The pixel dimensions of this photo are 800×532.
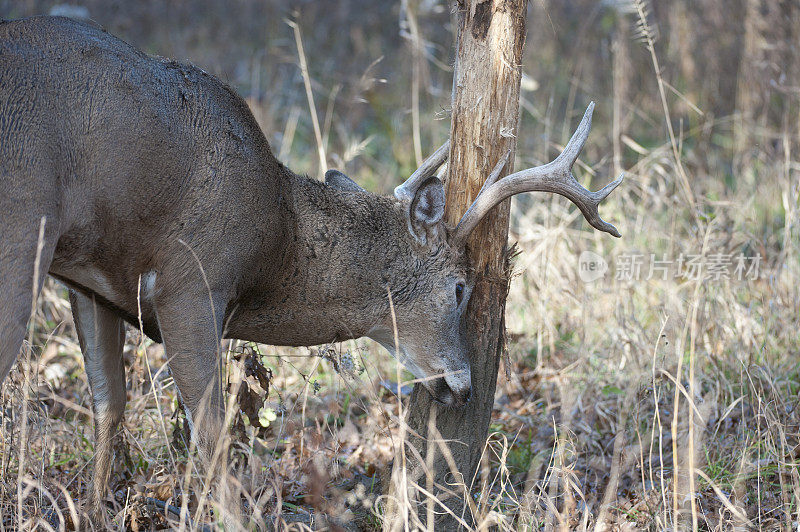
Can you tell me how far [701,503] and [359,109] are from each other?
8151 mm

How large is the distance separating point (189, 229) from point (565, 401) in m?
1.73

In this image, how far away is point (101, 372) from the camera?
4.25 meters

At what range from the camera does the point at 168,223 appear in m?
3.57

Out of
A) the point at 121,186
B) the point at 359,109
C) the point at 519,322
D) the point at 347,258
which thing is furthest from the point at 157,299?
the point at 359,109

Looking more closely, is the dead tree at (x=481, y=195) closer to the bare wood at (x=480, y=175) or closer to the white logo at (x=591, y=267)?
the bare wood at (x=480, y=175)

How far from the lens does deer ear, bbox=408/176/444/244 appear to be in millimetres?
4074

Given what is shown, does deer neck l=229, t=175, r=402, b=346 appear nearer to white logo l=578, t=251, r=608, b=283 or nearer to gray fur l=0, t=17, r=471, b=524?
gray fur l=0, t=17, r=471, b=524

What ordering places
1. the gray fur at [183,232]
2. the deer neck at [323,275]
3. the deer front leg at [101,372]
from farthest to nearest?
the deer front leg at [101,372]
the deer neck at [323,275]
the gray fur at [183,232]

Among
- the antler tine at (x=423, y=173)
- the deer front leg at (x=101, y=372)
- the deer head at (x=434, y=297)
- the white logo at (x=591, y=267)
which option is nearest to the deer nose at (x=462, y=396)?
the deer head at (x=434, y=297)

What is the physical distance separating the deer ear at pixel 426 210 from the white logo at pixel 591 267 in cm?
273

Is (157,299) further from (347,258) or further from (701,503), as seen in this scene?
(701,503)

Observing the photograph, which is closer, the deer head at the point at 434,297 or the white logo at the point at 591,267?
the deer head at the point at 434,297

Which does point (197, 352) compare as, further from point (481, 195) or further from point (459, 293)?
point (481, 195)

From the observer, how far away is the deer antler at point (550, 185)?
3.89 m
